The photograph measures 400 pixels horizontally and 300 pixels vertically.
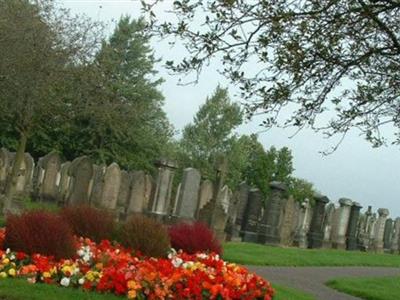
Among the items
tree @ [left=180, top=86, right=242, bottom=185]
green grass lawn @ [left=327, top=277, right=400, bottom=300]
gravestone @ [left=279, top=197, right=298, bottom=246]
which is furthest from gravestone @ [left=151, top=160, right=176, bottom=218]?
tree @ [left=180, top=86, right=242, bottom=185]

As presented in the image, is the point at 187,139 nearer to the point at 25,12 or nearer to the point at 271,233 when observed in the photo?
the point at 271,233

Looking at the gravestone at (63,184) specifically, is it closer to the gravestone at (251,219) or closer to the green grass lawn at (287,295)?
the gravestone at (251,219)

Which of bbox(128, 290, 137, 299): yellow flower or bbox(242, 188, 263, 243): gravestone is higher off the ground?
bbox(242, 188, 263, 243): gravestone

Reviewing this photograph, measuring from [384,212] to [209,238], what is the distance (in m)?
24.8

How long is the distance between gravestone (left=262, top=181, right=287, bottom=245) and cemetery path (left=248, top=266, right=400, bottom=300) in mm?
5947

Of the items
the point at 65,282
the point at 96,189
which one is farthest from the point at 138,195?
the point at 65,282

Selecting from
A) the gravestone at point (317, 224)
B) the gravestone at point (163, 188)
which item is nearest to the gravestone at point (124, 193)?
the gravestone at point (163, 188)

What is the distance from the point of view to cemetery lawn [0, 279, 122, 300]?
7.80 m

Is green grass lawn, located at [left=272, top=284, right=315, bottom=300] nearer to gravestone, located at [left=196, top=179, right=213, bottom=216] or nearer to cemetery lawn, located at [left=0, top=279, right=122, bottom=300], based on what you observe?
cemetery lawn, located at [left=0, top=279, right=122, bottom=300]

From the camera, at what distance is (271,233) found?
1074 inches

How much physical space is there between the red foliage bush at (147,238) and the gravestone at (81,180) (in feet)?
38.1

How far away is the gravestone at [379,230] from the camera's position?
35181mm

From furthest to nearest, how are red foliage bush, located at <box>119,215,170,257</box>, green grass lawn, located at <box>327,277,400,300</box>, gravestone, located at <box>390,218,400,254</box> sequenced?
gravestone, located at <box>390,218,400,254</box> → green grass lawn, located at <box>327,277,400,300</box> → red foliage bush, located at <box>119,215,170,257</box>

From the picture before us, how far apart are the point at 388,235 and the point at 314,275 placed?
21090 mm
